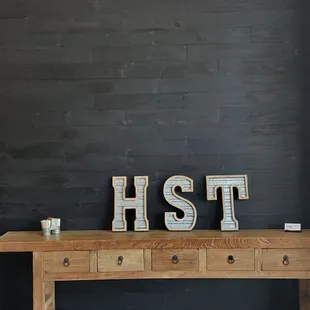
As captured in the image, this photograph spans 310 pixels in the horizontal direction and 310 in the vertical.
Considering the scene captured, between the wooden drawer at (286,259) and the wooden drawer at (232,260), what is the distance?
75 millimetres

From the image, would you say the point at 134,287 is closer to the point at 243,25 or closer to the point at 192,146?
the point at 192,146

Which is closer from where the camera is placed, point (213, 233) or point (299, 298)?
point (213, 233)

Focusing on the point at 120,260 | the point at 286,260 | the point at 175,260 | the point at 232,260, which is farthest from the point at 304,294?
the point at 120,260

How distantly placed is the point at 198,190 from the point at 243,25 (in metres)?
1.02

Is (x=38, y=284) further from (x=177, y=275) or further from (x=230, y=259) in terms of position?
(x=230, y=259)

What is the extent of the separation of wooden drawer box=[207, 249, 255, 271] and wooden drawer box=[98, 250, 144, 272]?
0.36 m

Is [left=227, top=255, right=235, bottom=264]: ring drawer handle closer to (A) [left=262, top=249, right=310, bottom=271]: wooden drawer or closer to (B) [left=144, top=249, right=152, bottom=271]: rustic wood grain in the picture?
(A) [left=262, top=249, right=310, bottom=271]: wooden drawer

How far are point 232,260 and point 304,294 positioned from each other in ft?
1.88

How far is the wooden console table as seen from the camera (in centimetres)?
223

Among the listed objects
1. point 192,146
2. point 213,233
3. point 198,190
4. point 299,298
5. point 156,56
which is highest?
point 156,56

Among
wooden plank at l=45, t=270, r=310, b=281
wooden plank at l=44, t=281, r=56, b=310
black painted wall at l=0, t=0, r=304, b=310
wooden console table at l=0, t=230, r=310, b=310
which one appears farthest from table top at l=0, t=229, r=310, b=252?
black painted wall at l=0, t=0, r=304, b=310

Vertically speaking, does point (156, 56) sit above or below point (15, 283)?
above

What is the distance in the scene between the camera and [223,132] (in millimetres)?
2637

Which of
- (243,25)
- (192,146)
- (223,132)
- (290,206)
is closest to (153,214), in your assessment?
(192,146)
